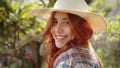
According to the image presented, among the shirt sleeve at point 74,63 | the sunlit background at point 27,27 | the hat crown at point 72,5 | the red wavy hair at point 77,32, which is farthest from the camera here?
the sunlit background at point 27,27

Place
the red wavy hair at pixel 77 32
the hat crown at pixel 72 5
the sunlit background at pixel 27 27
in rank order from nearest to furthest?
the red wavy hair at pixel 77 32, the hat crown at pixel 72 5, the sunlit background at pixel 27 27

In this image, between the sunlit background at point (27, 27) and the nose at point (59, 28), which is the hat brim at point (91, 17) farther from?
the sunlit background at point (27, 27)

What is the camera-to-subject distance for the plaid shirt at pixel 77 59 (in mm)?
2213

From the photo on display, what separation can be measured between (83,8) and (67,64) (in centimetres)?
48

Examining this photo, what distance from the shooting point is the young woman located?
2260mm

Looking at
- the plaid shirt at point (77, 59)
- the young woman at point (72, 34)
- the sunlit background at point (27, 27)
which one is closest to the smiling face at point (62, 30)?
the young woman at point (72, 34)

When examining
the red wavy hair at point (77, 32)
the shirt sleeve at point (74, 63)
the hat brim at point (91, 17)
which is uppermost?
the hat brim at point (91, 17)

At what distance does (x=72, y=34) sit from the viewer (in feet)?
7.71

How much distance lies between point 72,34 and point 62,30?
0.26 ft

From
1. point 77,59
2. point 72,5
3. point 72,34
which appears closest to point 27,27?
point 72,5

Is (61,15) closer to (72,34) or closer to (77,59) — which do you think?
(72,34)

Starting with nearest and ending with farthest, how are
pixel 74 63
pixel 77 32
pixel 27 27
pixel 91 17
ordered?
pixel 74 63 < pixel 77 32 < pixel 91 17 < pixel 27 27

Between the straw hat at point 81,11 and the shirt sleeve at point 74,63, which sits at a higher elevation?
the straw hat at point 81,11

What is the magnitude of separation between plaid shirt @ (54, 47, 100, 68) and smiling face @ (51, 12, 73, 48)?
11 centimetres
